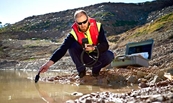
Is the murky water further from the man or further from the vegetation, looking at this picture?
the vegetation

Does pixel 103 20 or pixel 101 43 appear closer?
pixel 101 43

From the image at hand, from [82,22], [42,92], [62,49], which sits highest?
[82,22]

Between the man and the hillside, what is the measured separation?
46.8m

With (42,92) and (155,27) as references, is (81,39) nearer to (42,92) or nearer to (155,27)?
(42,92)

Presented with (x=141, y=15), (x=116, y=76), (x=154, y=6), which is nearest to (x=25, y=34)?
(x=141, y=15)

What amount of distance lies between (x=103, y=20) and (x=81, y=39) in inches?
2168

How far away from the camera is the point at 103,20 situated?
59.3m

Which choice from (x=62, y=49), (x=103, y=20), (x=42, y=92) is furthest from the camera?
(x=103, y=20)

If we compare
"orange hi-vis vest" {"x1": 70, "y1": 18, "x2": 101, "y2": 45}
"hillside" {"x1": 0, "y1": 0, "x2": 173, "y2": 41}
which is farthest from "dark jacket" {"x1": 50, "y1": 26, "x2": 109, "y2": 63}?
"hillside" {"x1": 0, "y1": 0, "x2": 173, "y2": 41}

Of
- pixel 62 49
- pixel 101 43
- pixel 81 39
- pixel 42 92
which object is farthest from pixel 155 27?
pixel 42 92

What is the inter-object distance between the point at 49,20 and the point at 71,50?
69.3 meters

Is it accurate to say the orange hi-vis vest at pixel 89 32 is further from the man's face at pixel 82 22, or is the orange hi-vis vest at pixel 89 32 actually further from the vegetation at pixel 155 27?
the vegetation at pixel 155 27

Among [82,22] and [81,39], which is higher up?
[82,22]

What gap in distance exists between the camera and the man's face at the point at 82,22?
14.3ft
